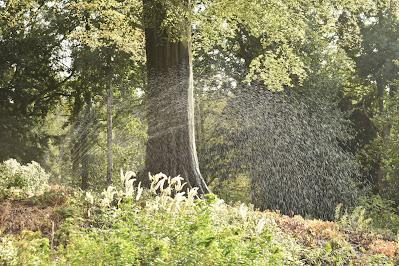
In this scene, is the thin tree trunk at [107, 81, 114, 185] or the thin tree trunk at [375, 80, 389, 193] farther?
the thin tree trunk at [107, 81, 114, 185]

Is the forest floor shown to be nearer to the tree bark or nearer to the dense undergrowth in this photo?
the dense undergrowth

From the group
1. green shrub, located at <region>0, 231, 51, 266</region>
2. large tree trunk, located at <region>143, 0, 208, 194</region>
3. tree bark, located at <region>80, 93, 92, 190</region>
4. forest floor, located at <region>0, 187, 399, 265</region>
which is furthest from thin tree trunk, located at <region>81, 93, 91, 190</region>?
green shrub, located at <region>0, 231, 51, 266</region>

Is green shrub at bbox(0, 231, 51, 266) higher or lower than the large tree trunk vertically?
lower

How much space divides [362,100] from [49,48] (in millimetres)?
13010

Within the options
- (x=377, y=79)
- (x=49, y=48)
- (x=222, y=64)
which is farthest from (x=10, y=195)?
(x=377, y=79)

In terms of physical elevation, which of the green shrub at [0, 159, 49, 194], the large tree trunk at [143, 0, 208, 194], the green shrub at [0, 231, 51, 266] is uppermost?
the large tree trunk at [143, 0, 208, 194]

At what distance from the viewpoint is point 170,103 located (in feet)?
35.2

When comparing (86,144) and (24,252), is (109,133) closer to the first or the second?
(86,144)

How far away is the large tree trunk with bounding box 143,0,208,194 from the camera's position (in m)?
10.3

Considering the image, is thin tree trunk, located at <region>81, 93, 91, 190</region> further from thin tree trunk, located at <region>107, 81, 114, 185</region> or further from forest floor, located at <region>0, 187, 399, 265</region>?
forest floor, located at <region>0, 187, 399, 265</region>

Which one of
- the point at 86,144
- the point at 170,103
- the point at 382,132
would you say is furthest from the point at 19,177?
the point at 86,144

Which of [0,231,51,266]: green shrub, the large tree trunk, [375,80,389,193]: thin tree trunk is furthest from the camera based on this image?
[375,80,389,193]: thin tree trunk

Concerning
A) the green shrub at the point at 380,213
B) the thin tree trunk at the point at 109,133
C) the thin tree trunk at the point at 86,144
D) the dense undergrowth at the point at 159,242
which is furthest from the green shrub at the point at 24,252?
the thin tree trunk at the point at 86,144

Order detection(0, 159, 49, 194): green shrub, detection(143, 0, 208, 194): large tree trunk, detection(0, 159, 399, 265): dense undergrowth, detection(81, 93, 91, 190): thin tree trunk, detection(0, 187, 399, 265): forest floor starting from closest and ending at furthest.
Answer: detection(0, 159, 399, 265): dense undergrowth, detection(0, 187, 399, 265): forest floor, detection(143, 0, 208, 194): large tree trunk, detection(0, 159, 49, 194): green shrub, detection(81, 93, 91, 190): thin tree trunk
